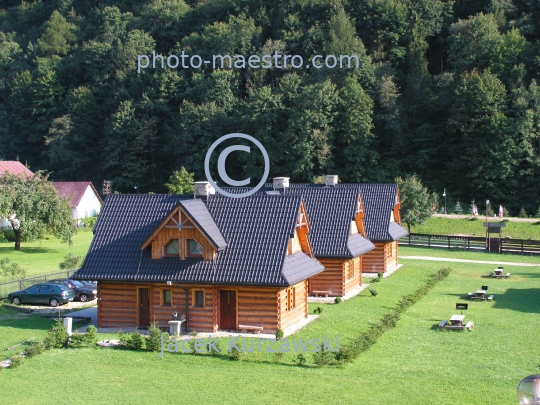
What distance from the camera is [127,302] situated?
28422 mm

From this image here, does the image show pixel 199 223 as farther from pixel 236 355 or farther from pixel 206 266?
pixel 236 355

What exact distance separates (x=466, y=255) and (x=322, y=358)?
3219cm

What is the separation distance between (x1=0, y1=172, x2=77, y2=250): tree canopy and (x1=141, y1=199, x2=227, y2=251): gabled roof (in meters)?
24.0

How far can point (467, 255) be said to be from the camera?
51.6m

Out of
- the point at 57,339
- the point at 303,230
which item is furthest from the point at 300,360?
the point at 57,339

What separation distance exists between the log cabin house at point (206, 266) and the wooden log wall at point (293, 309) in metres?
0.04

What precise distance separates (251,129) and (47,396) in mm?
59565

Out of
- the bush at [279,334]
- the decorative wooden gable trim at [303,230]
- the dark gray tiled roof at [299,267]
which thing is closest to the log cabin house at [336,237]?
the decorative wooden gable trim at [303,230]

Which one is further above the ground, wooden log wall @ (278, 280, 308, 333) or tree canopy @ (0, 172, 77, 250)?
tree canopy @ (0, 172, 77, 250)

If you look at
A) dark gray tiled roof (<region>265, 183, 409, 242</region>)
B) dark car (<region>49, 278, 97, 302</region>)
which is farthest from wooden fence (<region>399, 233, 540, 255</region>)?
dark car (<region>49, 278, 97, 302</region>)

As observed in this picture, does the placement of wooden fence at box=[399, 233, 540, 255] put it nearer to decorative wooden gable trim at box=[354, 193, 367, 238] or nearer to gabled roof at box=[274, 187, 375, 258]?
decorative wooden gable trim at box=[354, 193, 367, 238]

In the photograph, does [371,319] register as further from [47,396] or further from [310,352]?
[47,396]

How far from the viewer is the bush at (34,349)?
76.5 ft

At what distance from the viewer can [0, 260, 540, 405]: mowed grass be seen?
1919 centimetres
